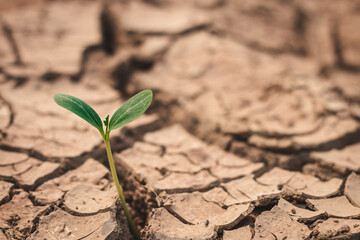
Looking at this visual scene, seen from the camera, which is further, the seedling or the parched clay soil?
the parched clay soil

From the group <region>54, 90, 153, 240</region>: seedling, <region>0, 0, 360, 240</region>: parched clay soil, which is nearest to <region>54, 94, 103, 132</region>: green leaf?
<region>54, 90, 153, 240</region>: seedling

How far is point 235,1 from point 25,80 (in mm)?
1870

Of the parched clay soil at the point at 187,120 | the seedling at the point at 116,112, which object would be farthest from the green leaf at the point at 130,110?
the parched clay soil at the point at 187,120

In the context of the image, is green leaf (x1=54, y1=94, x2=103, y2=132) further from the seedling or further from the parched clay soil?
the parched clay soil

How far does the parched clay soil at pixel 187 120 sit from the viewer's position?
47.5 inches

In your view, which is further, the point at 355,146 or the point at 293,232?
the point at 355,146

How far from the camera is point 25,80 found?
6.67ft

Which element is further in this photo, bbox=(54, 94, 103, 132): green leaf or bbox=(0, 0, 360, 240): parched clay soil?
bbox=(0, 0, 360, 240): parched clay soil

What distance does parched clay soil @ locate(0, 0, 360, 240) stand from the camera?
1207 mm

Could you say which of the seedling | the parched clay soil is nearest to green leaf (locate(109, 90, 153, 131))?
the seedling

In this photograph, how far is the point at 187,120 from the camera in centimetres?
190

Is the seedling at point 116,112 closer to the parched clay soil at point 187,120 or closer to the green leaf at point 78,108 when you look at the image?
the green leaf at point 78,108

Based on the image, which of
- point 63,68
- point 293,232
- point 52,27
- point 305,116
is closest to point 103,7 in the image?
point 52,27

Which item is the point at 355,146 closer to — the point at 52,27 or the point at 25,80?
the point at 25,80
